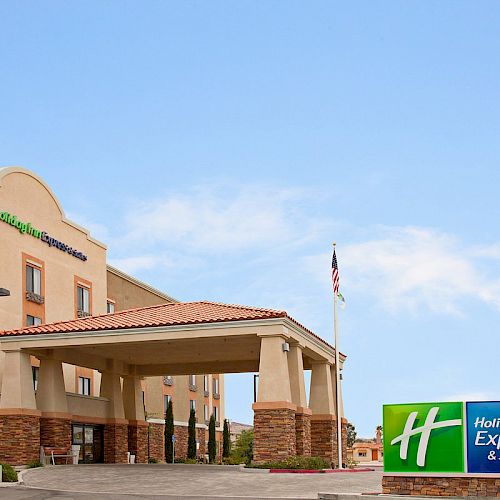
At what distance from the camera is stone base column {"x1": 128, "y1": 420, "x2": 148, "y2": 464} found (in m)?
46.8

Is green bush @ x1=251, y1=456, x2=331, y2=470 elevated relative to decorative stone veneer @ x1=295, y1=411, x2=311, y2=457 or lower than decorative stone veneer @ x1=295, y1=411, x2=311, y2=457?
lower

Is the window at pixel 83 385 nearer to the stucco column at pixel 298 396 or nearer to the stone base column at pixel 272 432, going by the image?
the stucco column at pixel 298 396

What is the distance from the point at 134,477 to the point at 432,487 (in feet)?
41.4

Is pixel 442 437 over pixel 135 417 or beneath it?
over

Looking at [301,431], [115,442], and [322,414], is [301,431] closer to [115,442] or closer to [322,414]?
[322,414]

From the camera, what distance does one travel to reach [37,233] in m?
45.9

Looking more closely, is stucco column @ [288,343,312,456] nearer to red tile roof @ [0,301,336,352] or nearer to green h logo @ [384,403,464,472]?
red tile roof @ [0,301,336,352]

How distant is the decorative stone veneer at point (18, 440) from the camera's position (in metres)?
35.8

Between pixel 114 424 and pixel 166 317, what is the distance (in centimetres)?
1115

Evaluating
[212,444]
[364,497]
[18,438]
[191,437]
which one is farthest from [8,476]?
[212,444]

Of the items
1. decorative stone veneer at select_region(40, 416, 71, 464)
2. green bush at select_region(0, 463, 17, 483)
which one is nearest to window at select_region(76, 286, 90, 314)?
decorative stone veneer at select_region(40, 416, 71, 464)

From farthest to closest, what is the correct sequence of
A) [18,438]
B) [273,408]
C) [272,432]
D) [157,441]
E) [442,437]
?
[157,441]
[18,438]
[273,408]
[272,432]
[442,437]

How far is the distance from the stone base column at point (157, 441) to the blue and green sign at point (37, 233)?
13265 mm

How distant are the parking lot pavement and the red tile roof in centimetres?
586
